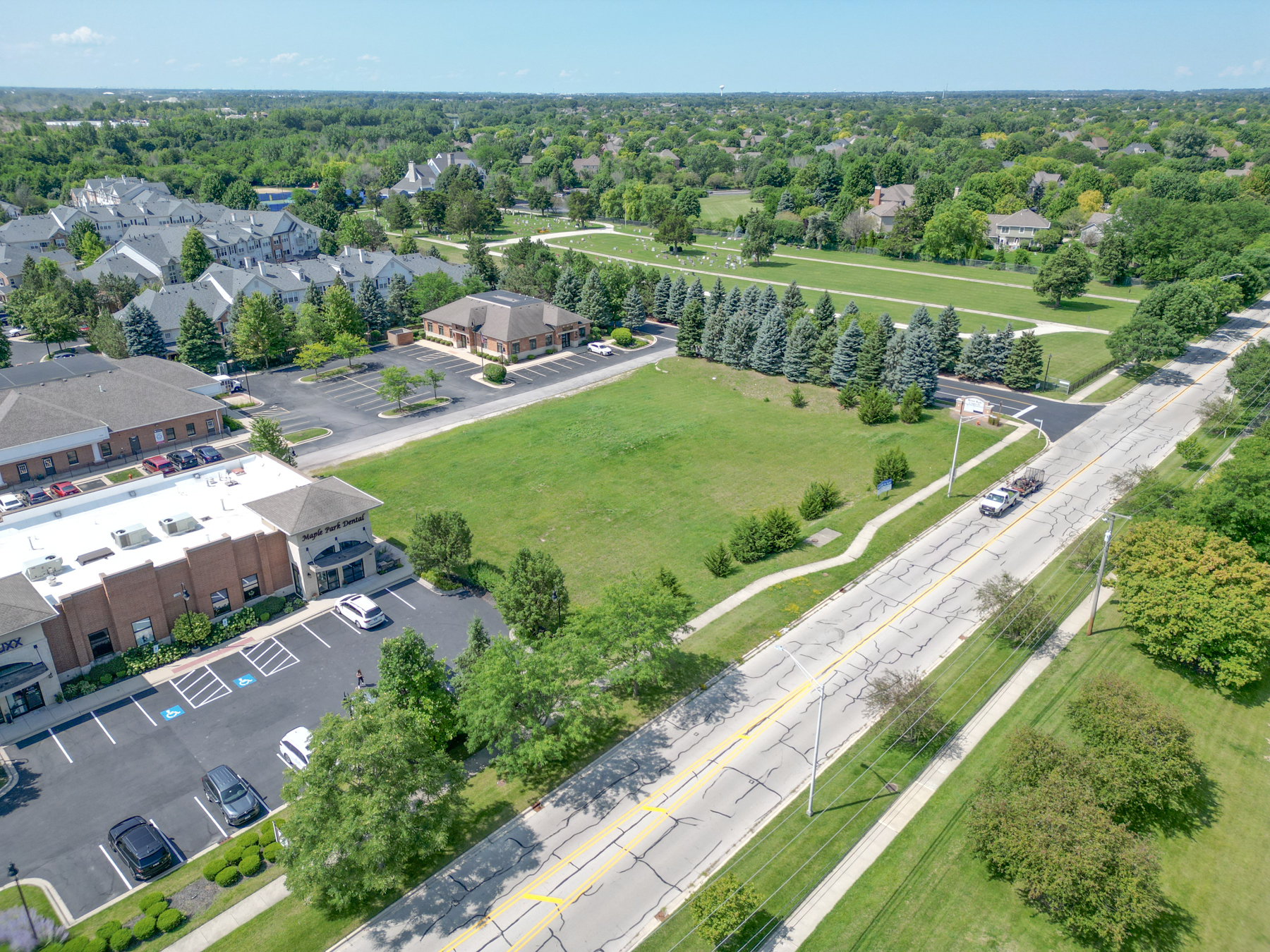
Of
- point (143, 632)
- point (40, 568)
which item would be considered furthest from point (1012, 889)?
point (40, 568)

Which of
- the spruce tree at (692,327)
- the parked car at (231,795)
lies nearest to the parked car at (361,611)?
the parked car at (231,795)

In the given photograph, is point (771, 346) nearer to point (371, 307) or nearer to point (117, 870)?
point (371, 307)

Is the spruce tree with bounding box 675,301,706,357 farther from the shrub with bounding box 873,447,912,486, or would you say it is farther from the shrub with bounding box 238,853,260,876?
the shrub with bounding box 238,853,260,876

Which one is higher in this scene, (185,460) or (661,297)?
(661,297)

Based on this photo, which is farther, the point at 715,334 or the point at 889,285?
the point at 889,285

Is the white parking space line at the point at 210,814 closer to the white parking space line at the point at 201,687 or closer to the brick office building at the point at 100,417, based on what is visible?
the white parking space line at the point at 201,687
